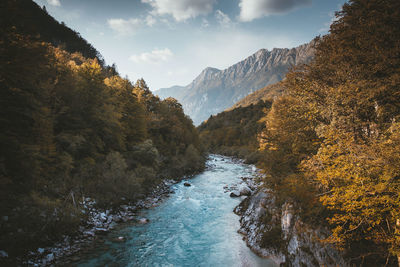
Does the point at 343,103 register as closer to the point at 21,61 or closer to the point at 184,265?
the point at 184,265

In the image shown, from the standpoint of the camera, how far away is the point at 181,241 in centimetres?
1273

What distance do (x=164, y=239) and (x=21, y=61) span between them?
43.2 ft

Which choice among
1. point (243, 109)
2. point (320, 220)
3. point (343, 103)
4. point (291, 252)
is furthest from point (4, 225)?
point (243, 109)

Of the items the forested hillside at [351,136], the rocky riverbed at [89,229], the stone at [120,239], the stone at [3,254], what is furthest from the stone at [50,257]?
the forested hillside at [351,136]

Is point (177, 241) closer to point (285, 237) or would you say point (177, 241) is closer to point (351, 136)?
point (285, 237)

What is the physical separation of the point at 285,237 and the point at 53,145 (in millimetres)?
16594

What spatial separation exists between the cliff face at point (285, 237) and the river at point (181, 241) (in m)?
0.69

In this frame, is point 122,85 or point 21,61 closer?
point 21,61

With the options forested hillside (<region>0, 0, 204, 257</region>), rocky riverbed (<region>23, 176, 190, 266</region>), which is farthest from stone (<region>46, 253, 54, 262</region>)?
forested hillside (<region>0, 0, 204, 257</region>)

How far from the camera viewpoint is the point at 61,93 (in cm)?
1802

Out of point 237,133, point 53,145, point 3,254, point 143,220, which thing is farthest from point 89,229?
point 237,133

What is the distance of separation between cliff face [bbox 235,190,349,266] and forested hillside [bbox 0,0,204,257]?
11.3 metres

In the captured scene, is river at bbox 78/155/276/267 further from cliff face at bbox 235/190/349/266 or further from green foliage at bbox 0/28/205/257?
green foliage at bbox 0/28/205/257

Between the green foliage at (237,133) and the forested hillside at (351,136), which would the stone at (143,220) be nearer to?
the forested hillside at (351,136)
